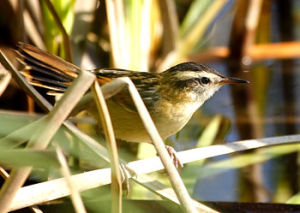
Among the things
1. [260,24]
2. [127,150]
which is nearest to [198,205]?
[127,150]

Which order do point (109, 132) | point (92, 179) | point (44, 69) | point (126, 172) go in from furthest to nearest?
point (44, 69) < point (126, 172) < point (92, 179) < point (109, 132)

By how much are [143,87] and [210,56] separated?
6.06 feet

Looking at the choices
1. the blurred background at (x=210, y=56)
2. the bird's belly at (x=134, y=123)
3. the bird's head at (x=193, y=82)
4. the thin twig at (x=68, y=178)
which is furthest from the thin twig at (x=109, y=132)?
the bird's head at (x=193, y=82)

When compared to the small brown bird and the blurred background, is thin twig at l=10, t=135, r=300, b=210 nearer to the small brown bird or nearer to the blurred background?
the small brown bird

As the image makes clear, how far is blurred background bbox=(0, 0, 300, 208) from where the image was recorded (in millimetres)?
3320

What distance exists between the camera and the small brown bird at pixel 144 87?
2641 millimetres

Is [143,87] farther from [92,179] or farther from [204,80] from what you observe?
[92,179]

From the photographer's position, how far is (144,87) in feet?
9.27

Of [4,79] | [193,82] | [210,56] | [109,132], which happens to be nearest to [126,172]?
[109,132]

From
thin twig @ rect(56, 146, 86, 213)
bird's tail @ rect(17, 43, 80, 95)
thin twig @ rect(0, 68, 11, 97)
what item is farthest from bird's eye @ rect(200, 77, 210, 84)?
thin twig @ rect(56, 146, 86, 213)

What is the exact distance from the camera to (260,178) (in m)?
3.39

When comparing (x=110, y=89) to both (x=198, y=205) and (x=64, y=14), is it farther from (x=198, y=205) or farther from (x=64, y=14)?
(x=64, y=14)

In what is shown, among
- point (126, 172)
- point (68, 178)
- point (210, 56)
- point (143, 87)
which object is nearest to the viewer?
point (68, 178)

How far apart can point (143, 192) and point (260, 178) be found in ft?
2.43
